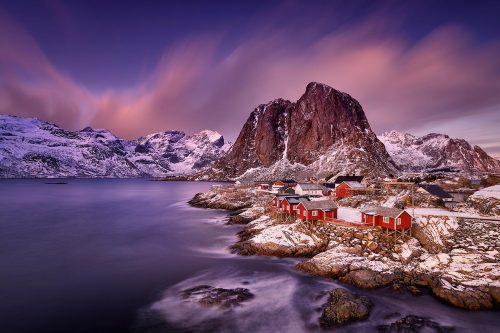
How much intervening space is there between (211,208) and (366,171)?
107 meters

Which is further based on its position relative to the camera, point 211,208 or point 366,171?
point 366,171

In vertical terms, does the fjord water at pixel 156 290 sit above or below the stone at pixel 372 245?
below

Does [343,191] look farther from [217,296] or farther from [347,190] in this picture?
[217,296]

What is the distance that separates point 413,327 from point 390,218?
17933 mm

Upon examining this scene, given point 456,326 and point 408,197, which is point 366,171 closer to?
point 408,197

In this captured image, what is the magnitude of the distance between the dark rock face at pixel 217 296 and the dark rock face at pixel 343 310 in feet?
23.7

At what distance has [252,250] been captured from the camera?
135ft

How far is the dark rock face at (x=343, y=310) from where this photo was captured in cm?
2316

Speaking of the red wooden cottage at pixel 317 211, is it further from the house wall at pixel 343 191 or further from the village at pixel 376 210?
the house wall at pixel 343 191

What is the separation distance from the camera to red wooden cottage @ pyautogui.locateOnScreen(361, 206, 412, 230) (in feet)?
124

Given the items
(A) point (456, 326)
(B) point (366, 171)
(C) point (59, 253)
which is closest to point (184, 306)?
(A) point (456, 326)

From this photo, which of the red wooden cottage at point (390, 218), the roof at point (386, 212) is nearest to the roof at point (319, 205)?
the roof at point (386, 212)

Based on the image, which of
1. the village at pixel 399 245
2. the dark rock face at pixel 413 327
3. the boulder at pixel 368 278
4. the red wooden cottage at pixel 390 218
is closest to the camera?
the dark rock face at pixel 413 327

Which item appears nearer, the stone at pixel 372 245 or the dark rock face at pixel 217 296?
the dark rock face at pixel 217 296
